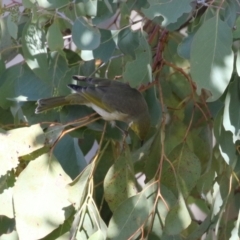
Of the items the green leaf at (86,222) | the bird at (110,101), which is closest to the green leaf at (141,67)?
the bird at (110,101)

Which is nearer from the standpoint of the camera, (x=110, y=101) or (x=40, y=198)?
(x=40, y=198)

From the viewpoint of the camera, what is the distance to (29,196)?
102cm

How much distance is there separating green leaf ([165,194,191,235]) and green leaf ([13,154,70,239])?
185 millimetres

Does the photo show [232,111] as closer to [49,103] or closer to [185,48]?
[185,48]

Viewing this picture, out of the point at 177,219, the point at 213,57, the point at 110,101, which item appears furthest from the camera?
the point at 110,101

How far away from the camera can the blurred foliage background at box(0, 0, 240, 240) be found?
0.98 m

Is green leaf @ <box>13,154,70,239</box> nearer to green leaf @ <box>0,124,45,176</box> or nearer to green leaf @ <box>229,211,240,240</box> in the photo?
green leaf @ <box>0,124,45,176</box>

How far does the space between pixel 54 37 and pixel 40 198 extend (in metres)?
0.29

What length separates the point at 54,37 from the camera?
104 centimetres

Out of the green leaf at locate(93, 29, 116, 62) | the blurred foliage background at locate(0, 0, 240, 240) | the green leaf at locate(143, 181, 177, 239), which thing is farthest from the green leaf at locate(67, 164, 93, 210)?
the green leaf at locate(93, 29, 116, 62)

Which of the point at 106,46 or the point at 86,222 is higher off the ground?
the point at 106,46

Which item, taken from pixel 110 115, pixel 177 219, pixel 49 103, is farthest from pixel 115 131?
pixel 177 219

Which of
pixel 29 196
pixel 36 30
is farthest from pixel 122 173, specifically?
pixel 36 30

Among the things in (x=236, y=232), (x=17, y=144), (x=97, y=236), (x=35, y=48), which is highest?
(x=35, y=48)
